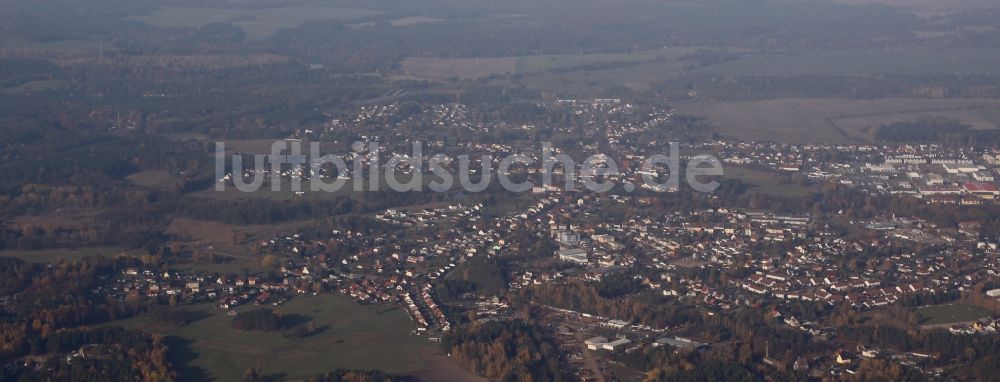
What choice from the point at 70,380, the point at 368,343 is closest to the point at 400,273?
the point at 368,343

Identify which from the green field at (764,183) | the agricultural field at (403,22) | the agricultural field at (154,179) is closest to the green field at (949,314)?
the green field at (764,183)

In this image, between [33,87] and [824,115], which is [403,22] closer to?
[33,87]

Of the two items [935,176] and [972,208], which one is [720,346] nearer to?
[972,208]

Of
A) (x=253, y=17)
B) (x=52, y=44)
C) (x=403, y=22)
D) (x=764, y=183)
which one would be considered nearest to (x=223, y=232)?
(x=764, y=183)

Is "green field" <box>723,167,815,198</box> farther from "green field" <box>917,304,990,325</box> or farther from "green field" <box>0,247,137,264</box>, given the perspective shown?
"green field" <box>0,247,137,264</box>

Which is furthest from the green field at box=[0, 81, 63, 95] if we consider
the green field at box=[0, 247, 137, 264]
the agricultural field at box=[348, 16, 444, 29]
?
the agricultural field at box=[348, 16, 444, 29]
